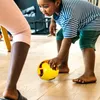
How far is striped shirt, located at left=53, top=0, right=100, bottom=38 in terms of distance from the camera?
4.49 feet

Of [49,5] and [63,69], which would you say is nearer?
[49,5]

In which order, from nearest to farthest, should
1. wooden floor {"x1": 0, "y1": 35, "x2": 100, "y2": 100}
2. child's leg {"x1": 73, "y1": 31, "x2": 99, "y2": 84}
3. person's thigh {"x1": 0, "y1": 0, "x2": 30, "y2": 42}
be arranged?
person's thigh {"x1": 0, "y1": 0, "x2": 30, "y2": 42}, wooden floor {"x1": 0, "y1": 35, "x2": 100, "y2": 100}, child's leg {"x1": 73, "y1": 31, "x2": 99, "y2": 84}

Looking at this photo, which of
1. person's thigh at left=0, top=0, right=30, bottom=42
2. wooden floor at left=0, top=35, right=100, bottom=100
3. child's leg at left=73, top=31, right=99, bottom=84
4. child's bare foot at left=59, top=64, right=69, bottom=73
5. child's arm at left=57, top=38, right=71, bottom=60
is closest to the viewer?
person's thigh at left=0, top=0, right=30, bottom=42

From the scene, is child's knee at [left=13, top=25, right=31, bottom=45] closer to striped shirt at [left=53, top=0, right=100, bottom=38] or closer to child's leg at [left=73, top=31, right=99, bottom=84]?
striped shirt at [left=53, top=0, right=100, bottom=38]

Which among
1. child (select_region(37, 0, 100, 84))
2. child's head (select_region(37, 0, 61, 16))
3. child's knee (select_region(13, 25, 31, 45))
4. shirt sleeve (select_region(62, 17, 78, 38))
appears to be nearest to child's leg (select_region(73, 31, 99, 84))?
child (select_region(37, 0, 100, 84))

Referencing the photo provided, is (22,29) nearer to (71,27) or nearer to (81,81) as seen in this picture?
(71,27)

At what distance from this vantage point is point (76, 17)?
4.55 feet

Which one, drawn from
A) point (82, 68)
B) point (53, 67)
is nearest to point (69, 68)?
point (82, 68)

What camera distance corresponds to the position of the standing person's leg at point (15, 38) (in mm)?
971

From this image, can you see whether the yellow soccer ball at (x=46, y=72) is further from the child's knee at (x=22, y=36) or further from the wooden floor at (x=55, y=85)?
the child's knee at (x=22, y=36)

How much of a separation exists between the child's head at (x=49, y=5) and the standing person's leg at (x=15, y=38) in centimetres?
39

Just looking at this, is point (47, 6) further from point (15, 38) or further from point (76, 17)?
point (15, 38)

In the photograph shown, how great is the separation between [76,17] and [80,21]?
0.05 meters

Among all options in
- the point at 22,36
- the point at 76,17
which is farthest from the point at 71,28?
the point at 22,36
